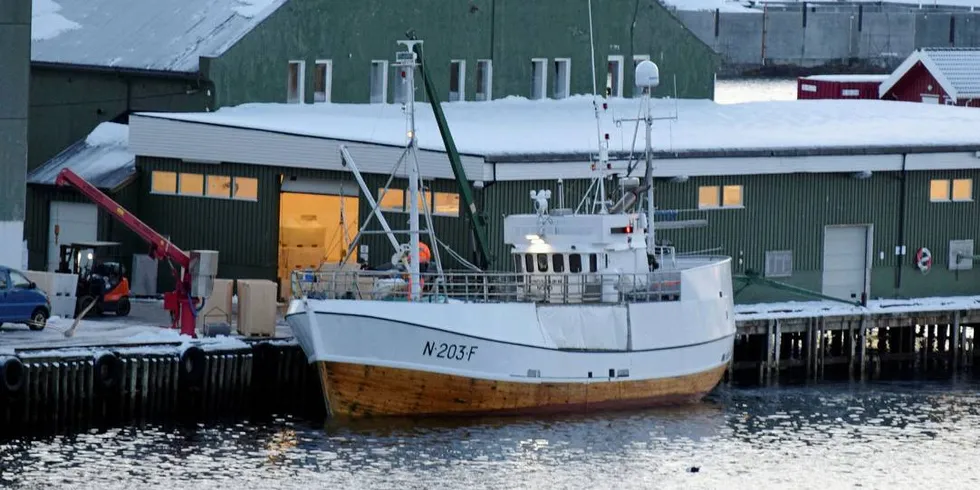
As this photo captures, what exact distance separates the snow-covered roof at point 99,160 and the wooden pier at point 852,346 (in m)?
16.6

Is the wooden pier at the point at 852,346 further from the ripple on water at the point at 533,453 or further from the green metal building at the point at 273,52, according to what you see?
the green metal building at the point at 273,52

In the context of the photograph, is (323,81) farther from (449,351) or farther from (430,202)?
(449,351)

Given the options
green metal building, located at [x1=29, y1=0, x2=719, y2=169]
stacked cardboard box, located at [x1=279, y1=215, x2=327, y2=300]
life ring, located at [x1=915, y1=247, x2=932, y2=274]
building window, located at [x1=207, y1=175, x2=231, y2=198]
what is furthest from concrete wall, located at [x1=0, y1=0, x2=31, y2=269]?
life ring, located at [x1=915, y1=247, x2=932, y2=274]

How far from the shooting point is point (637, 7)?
8119cm

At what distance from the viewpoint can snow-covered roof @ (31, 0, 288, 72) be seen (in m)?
71.4

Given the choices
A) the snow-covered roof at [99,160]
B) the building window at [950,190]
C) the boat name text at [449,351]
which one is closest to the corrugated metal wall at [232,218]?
the snow-covered roof at [99,160]

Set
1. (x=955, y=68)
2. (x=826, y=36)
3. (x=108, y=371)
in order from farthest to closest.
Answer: (x=826, y=36) → (x=955, y=68) → (x=108, y=371)

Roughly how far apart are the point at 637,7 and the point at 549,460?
32909 millimetres

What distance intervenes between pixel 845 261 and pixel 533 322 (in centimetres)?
1590

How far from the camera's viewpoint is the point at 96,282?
197ft

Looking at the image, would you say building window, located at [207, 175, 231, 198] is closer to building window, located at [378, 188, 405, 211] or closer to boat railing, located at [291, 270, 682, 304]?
building window, located at [378, 188, 405, 211]

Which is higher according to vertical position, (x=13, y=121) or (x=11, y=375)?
(x=13, y=121)

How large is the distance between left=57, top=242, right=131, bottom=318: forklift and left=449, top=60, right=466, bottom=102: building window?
17.1m

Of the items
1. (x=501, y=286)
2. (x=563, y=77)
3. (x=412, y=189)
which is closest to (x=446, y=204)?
(x=501, y=286)
